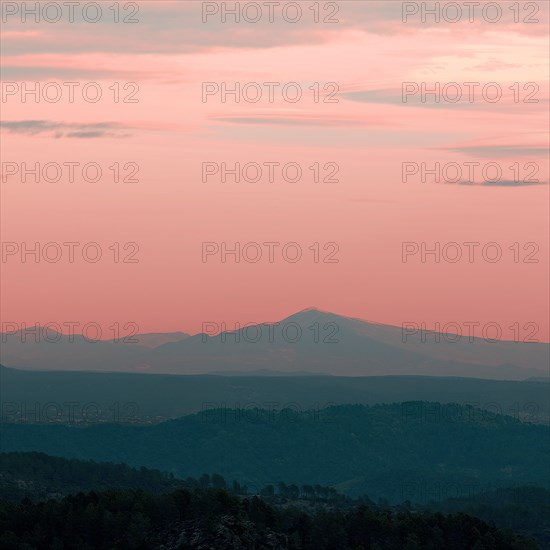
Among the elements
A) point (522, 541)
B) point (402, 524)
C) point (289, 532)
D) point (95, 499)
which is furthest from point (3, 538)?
point (522, 541)

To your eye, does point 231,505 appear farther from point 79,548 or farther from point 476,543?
point 476,543

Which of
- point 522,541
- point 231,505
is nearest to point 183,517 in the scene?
point 231,505

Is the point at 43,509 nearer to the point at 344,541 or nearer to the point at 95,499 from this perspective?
the point at 95,499

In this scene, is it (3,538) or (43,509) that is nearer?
(3,538)

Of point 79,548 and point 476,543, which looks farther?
point 476,543

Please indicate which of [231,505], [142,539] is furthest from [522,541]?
[142,539]
